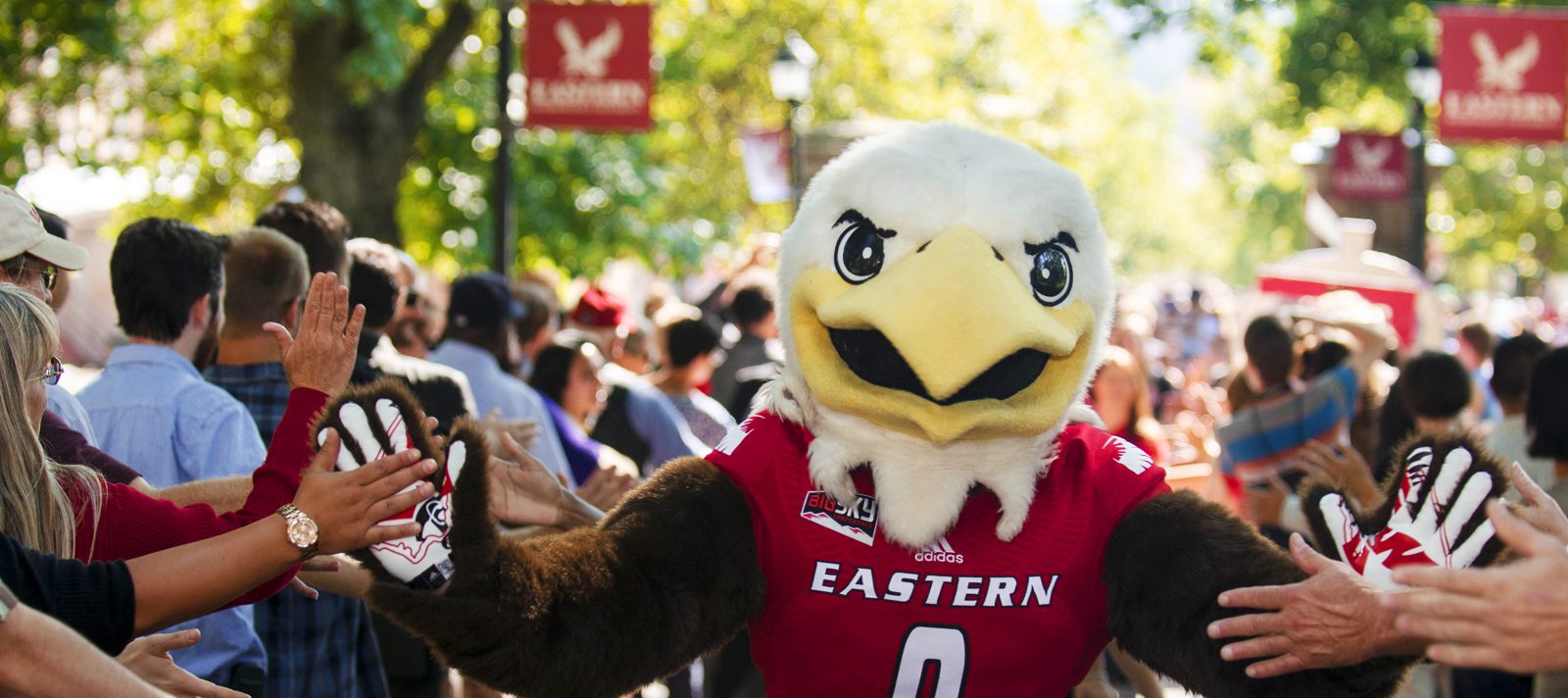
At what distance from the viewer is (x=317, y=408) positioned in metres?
2.94

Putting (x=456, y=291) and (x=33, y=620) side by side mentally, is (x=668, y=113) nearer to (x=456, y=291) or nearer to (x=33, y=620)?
(x=456, y=291)

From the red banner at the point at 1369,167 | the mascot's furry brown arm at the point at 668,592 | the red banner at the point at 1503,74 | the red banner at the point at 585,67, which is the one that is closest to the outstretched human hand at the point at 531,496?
the mascot's furry brown arm at the point at 668,592

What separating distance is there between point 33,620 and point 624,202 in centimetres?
1145

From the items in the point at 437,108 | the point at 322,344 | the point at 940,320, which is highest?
the point at 940,320

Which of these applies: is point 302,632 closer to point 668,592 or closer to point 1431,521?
point 668,592

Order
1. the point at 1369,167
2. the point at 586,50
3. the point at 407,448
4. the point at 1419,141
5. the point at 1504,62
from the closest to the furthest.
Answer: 1. the point at 407,448
2. the point at 586,50
3. the point at 1504,62
4. the point at 1419,141
5. the point at 1369,167

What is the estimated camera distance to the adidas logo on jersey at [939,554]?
2.98 meters

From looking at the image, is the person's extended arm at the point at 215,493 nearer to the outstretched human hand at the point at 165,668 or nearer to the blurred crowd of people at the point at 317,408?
the blurred crowd of people at the point at 317,408

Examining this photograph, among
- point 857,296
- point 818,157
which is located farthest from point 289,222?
point 818,157

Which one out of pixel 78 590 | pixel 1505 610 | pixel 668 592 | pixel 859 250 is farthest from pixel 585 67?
pixel 1505 610

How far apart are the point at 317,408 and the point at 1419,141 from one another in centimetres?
1255

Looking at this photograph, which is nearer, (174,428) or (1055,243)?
(1055,243)

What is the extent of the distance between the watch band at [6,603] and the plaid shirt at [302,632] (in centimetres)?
206

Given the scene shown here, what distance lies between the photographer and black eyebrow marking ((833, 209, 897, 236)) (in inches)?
123
